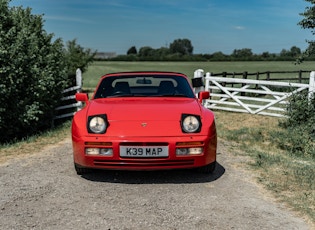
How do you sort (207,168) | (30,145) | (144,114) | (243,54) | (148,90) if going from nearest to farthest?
(144,114) < (207,168) < (148,90) < (30,145) < (243,54)

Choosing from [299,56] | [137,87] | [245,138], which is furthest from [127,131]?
[299,56]

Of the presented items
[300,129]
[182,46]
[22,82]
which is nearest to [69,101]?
[22,82]

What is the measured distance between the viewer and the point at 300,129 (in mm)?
8406

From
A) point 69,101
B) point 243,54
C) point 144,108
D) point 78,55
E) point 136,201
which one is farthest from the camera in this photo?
point 243,54

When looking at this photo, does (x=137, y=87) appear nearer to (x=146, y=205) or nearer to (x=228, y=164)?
(x=228, y=164)

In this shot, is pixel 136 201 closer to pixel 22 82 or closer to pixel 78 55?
pixel 22 82

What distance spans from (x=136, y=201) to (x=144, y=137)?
836 mm

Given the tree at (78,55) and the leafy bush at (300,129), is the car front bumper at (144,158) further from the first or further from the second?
the tree at (78,55)

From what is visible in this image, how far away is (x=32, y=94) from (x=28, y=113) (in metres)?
0.65

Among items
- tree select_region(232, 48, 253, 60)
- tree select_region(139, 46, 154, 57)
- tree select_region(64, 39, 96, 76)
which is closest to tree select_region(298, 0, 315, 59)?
tree select_region(64, 39, 96, 76)

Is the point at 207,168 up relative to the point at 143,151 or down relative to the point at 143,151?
down

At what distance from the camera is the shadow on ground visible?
5.16 metres

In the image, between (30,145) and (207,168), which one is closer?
(207,168)

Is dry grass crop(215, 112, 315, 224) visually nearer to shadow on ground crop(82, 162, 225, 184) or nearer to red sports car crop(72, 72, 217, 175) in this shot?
shadow on ground crop(82, 162, 225, 184)
